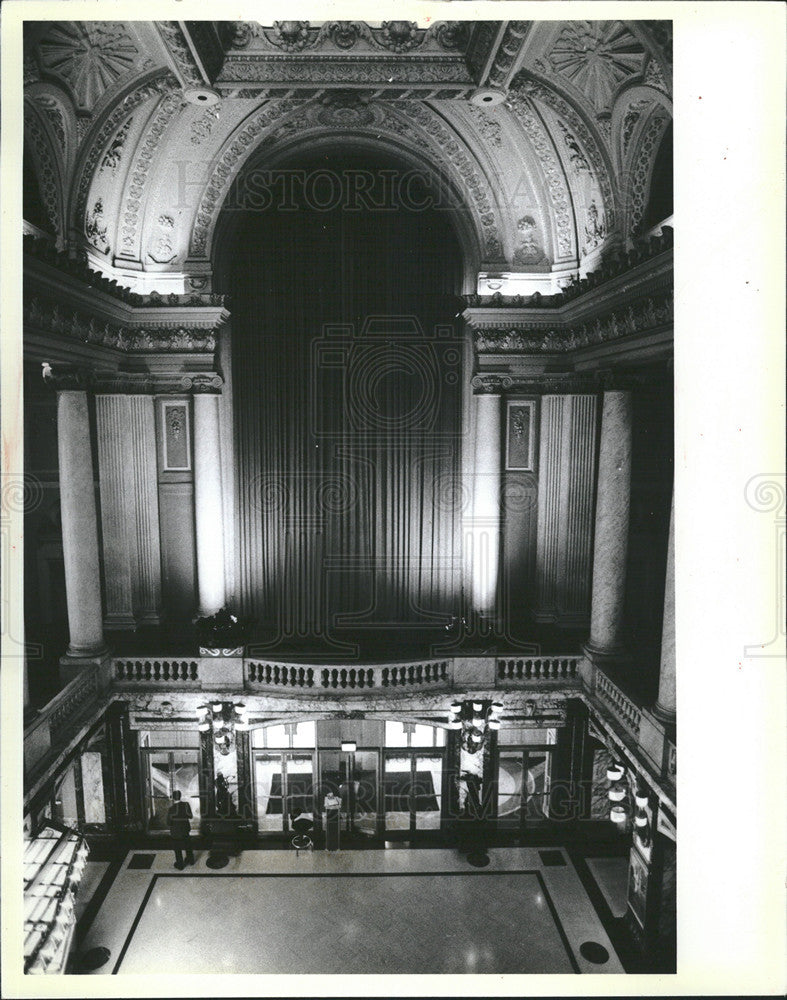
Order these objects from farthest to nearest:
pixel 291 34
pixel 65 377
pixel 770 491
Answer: pixel 65 377 < pixel 291 34 < pixel 770 491

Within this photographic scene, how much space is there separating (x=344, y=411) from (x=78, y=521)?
132 inches

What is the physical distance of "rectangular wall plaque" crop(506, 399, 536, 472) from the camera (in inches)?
325

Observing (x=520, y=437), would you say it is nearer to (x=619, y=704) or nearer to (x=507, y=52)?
(x=619, y=704)

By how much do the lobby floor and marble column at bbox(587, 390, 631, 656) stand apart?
3046 millimetres

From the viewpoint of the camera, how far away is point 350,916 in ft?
22.8

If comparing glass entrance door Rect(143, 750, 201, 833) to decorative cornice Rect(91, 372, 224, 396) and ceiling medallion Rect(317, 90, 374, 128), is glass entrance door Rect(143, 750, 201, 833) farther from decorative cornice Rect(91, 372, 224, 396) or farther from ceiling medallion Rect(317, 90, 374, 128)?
ceiling medallion Rect(317, 90, 374, 128)

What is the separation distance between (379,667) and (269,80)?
21.7 ft

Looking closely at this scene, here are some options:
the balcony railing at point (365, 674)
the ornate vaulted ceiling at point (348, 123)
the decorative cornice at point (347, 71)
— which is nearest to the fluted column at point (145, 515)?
the balcony railing at point (365, 674)

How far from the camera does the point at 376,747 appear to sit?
29.5 ft

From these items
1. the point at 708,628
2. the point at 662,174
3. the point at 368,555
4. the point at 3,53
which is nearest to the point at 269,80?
→ the point at 3,53

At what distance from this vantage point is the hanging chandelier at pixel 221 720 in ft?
27.6

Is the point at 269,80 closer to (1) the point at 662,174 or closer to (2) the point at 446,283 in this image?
(2) the point at 446,283

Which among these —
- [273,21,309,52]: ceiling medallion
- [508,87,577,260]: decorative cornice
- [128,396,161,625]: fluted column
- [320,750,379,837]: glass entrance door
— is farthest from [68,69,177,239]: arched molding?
[320,750,379,837]: glass entrance door

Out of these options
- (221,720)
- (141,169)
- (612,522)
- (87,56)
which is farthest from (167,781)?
(87,56)
